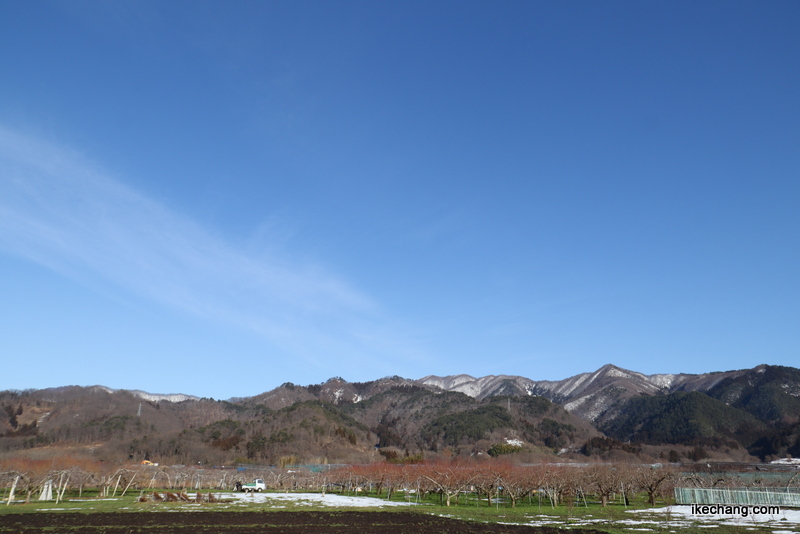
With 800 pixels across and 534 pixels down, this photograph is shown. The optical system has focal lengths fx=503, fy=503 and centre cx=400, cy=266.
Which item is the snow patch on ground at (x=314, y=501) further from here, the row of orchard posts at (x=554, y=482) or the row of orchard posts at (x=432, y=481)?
the row of orchard posts at (x=432, y=481)

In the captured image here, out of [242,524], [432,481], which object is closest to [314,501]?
[432,481]

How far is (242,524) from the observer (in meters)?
38.0

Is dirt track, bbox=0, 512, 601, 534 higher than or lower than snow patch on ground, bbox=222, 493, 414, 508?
higher

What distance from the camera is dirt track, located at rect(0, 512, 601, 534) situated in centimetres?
3428

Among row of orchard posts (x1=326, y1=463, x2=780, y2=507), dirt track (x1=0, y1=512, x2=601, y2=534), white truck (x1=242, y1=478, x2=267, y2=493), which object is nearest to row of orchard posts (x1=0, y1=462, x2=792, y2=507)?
row of orchard posts (x1=326, y1=463, x2=780, y2=507)

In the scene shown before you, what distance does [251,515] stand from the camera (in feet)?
144

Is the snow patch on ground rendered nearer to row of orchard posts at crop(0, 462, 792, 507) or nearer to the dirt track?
row of orchard posts at crop(0, 462, 792, 507)

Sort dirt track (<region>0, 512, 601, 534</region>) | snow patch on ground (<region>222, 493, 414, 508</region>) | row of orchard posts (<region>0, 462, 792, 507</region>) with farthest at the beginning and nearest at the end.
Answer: row of orchard posts (<region>0, 462, 792, 507</region>) → snow patch on ground (<region>222, 493, 414, 508</region>) → dirt track (<region>0, 512, 601, 534</region>)

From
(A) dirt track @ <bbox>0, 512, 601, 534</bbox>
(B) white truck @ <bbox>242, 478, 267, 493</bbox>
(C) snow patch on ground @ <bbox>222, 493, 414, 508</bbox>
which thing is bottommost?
(B) white truck @ <bbox>242, 478, 267, 493</bbox>

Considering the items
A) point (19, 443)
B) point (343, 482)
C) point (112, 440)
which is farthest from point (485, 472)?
point (19, 443)

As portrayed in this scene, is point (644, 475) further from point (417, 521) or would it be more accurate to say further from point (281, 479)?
point (281, 479)

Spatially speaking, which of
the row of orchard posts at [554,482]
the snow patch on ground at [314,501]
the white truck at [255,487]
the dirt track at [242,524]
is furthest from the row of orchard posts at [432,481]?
the dirt track at [242,524]

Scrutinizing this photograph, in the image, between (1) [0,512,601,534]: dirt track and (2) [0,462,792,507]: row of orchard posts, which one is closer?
(1) [0,512,601,534]: dirt track

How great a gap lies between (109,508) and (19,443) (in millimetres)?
161968
